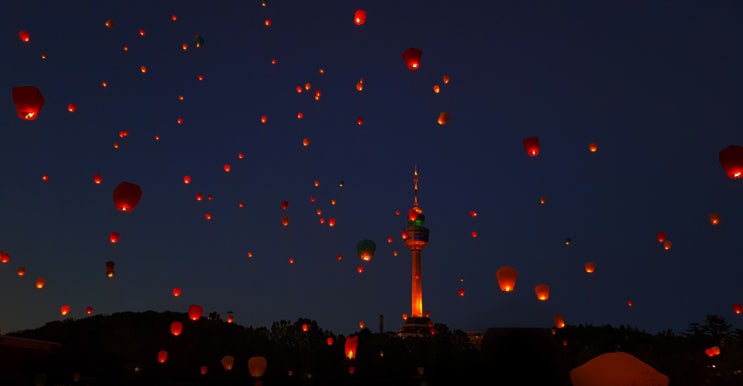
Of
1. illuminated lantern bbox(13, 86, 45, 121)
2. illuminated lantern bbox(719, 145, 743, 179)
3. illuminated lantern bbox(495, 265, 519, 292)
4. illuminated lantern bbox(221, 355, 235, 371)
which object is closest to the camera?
illuminated lantern bbox(13, 86, 45, 121)

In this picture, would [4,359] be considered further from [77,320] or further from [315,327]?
[315,327]

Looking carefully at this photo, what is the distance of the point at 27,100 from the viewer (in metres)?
9.06

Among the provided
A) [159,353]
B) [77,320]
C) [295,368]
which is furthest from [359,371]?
[77,320]

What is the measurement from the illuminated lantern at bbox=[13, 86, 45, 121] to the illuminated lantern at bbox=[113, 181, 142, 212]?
2.35 meters

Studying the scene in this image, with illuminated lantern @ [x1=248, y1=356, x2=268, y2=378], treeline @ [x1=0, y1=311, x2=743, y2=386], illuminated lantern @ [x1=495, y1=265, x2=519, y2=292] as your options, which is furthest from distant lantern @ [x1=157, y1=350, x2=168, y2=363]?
illuminated lantern @ [x1=495, y1=265, x2=519, y2=292]

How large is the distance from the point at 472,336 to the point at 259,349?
26.3 m

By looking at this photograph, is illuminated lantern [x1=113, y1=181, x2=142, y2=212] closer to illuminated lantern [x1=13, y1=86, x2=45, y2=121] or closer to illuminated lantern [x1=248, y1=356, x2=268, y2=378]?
illuminated lantern [x1=13, y1=86, x2=45, y2=121]

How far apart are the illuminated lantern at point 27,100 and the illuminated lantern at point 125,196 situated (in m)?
2.35

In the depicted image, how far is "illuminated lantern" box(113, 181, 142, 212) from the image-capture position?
11320 millimetres

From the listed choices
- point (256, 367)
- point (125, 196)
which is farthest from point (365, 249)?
point (125, 196)

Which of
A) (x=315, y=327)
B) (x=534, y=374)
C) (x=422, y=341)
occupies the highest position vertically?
(x=315, y=327)

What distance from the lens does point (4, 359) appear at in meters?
7.88

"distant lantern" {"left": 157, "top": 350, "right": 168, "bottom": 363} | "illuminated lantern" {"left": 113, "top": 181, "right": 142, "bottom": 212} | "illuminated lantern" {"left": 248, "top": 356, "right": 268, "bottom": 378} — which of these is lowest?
"illuminated lantern" {"left": 248, "top": 356, "right": 268, "bottom": 378}

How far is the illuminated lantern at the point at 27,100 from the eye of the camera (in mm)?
9023
